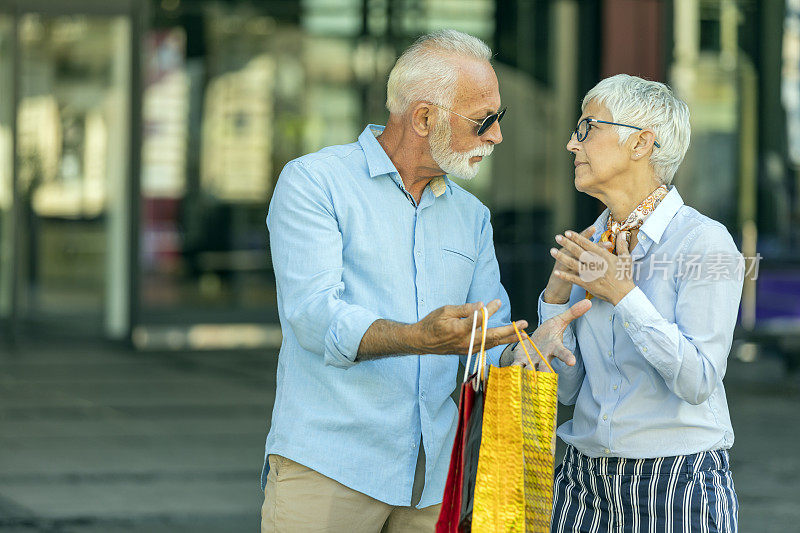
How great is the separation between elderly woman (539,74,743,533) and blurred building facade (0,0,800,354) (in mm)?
7288

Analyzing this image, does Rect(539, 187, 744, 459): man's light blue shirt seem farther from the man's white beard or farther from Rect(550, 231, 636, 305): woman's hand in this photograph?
the man's white beard

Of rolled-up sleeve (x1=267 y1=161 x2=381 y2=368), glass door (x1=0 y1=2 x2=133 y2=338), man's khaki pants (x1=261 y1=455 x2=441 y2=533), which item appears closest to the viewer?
rolled-up sleeve (x1=267 y1=161 x2=381 y2=368)

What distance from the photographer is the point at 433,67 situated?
2.43 metres

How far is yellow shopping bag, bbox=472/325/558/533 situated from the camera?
2037mm

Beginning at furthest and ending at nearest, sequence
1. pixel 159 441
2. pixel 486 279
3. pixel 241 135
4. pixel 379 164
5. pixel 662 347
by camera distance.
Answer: pixel 241 135, pixel 159 441, pixel 486 279, pixel 379 164, pixel 662 347

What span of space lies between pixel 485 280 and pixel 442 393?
1.01 feet

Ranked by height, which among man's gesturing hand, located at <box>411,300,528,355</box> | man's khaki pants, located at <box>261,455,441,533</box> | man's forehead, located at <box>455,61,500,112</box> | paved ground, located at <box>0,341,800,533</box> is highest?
man's forehead, located at <box>455,61,500,112</box>

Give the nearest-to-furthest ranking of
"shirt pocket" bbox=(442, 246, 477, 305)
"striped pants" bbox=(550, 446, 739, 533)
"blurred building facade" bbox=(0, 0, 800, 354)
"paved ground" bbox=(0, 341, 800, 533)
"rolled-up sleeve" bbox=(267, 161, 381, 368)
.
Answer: "rolled-up sleeve" bbox=(267, 161, 381, 368) < "striped pants" bbox=(550, 446, 739, 533) < "shirt pocket" bbox=(442, 246, 477, 305) < "paved ground" bbox=(0, 341, 800, 533) < "blurred building facade" bbox=(0, 0, 800, 354)

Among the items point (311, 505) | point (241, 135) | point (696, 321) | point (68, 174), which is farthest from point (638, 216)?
point (68, 174)

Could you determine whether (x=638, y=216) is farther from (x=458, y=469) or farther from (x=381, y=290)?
(x=458, y=469)

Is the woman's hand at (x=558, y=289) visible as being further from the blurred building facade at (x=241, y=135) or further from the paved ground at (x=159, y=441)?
the blurred building facade at (x=241, y=135)

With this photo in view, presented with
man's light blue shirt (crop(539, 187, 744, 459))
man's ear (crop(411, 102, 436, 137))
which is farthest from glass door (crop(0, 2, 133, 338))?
man's light blue shirt (crop(539, 187, 744, 459))

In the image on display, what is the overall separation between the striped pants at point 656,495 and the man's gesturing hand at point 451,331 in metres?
0.49

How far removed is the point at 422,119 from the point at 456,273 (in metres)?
0.36
